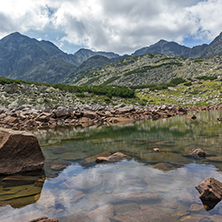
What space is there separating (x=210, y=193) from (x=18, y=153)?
734cm

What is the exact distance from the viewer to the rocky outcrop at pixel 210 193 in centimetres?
470

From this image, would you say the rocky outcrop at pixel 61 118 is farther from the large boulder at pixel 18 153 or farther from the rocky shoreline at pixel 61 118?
the large boulder at pixel 18 153

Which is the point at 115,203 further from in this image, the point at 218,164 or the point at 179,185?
the point at 218,164

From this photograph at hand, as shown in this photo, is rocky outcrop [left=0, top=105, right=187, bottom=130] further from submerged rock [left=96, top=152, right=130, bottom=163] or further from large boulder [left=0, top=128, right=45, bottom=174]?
large boulder [left=0, top=128, right=45, bottom=174]

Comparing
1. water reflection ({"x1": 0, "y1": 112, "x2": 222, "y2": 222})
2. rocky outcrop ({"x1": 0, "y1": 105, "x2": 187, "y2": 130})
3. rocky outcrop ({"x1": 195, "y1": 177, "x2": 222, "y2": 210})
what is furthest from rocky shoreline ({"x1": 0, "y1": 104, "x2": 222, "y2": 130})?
rocky outcrop ({"x1": 195, "y1": 177, "x2": 222, "y2": 210})

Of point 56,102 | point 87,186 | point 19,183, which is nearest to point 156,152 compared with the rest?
point 87,186

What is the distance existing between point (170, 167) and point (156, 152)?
2.61m

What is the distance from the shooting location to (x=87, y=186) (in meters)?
6.00

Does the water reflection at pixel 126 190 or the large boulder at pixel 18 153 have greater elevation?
the large boulder at pixel 18 153

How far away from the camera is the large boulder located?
7488 millimetres

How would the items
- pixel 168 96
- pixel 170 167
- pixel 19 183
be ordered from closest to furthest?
pixel 19 183 < pixel 170 167 < pixel 168 96

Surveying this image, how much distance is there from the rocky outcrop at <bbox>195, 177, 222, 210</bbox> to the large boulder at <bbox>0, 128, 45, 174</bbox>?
6.47 meters

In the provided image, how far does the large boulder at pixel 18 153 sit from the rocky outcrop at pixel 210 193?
255 inches

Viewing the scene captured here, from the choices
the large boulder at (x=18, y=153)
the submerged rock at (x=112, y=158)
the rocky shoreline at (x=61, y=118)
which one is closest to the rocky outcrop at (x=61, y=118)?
the rocky shoreline at (x=61, y=118)
